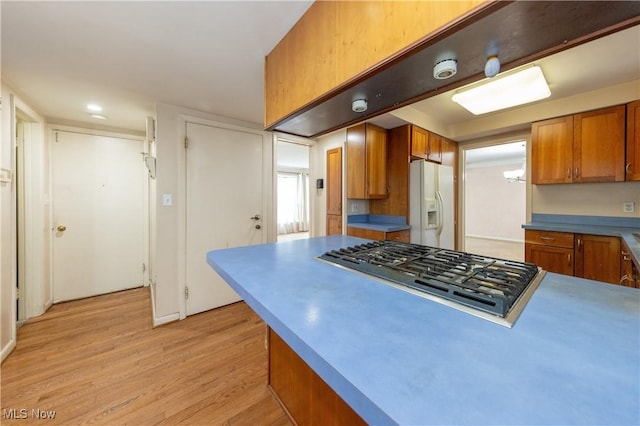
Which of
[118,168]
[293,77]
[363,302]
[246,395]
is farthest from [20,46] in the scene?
[246,395]

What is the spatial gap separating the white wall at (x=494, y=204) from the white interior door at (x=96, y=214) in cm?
760

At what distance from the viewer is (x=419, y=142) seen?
10.3 ft

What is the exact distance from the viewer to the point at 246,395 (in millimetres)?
1555

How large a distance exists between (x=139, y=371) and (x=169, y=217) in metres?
1.33

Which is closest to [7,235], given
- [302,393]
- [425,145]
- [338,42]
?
[302,393]

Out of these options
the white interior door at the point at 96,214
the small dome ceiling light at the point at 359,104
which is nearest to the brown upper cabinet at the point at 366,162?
the small dome ceiling light at the point at 359,104

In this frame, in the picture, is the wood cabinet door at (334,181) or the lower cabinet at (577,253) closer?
the lower cabinet at (577,253)

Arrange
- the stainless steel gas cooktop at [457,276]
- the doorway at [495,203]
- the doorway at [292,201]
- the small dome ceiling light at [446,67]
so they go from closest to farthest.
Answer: the stainless steel gas cooktop at [457,276], the small dome ceiling light at [446,67], the doorway at [495,203], the doorway at [292,201]

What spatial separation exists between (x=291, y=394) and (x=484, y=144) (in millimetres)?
3947

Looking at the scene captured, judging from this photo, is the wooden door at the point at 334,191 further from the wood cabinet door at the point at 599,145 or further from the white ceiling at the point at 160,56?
the wood cabinet door at the point at 599,145

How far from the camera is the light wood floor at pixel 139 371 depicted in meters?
1.42

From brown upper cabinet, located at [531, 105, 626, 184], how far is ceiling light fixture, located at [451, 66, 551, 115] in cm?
73

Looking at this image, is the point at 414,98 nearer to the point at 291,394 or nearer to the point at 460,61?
the point at 460,61

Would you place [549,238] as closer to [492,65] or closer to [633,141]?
[633,141]
